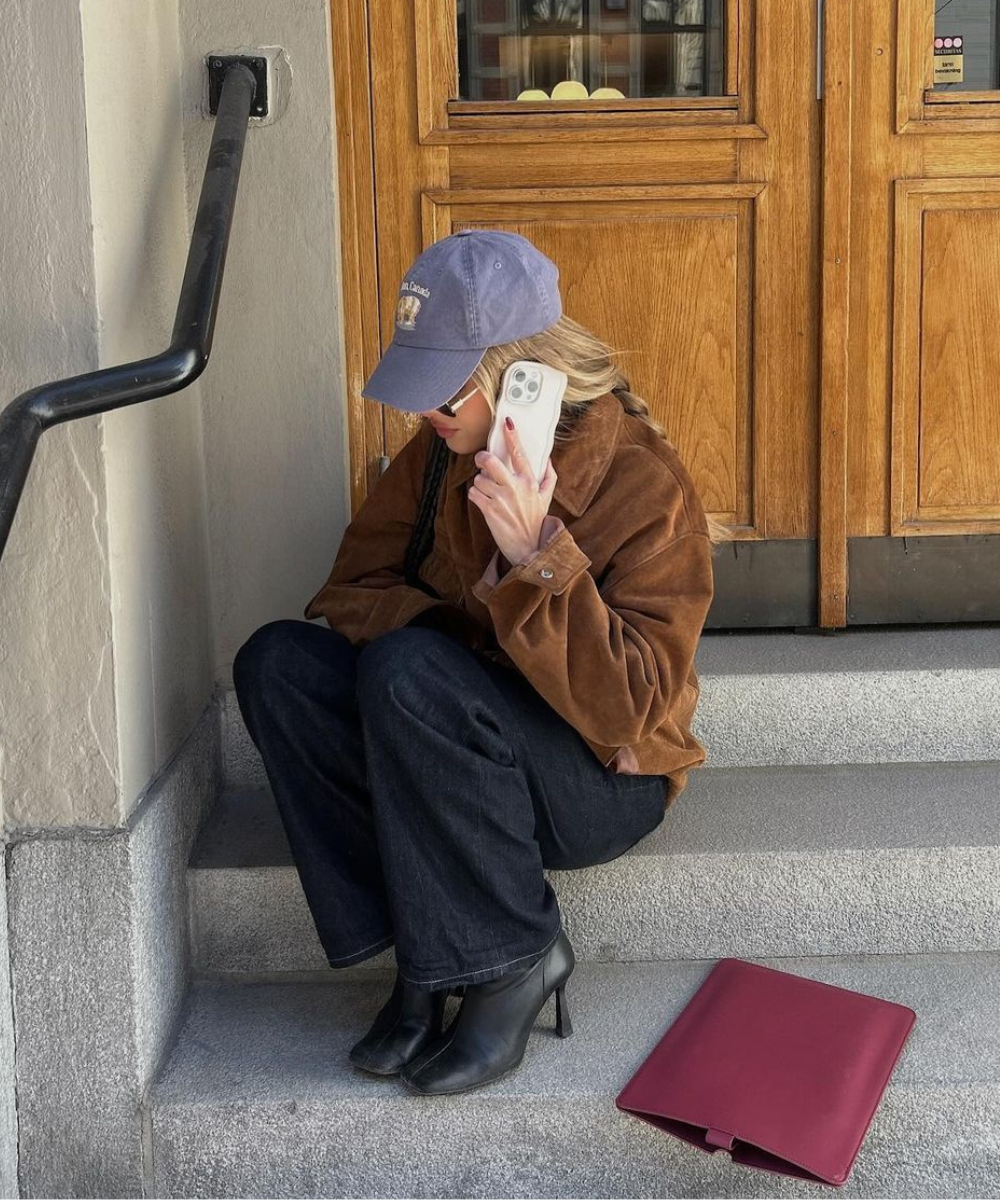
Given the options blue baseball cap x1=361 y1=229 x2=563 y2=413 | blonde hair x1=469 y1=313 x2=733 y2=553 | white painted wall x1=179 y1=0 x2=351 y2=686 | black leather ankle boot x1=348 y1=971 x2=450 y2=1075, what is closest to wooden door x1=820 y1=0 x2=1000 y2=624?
blonde hair x1=469 y1=313 x2=733 y2=553

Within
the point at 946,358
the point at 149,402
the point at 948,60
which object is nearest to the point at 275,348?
the point at 149,402

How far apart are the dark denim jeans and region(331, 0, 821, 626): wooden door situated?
909 millimetres

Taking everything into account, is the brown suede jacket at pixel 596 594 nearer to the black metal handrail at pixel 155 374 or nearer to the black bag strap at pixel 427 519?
the black bag strap at pixel 427 519

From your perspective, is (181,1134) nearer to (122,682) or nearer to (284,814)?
(284,814)

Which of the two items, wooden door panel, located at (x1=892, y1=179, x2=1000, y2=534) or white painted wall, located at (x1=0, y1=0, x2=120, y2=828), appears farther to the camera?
wooden door panel, located at (x1=892, y1=179, x2=1000, y2=534)

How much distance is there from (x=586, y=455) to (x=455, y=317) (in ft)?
0.96

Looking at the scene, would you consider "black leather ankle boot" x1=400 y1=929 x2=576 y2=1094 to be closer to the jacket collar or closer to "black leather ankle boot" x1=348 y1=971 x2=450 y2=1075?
"black leather ankle boot" x1=348 y1=971 x2=450 y2=1075

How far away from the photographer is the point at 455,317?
206 cm

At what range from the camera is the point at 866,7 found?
2.98 meters

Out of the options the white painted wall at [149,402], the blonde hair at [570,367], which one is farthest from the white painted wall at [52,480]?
the blonde hair at [570,367]

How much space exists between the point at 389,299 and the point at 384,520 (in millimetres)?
696

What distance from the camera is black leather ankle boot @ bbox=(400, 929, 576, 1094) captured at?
211cm

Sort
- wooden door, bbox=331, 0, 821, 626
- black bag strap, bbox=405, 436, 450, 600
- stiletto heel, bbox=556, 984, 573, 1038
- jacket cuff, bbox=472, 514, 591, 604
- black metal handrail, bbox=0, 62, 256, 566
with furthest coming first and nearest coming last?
wooden door, bbox=331, 0, 821, 626 < black bag strap, bbox=405, 436, 450, 600 < stiletto heel, bbox=556, 984, 573, 1038 < jacket cuff, bbox=472, 514, 591, 604 < black metal handrail, bbox=0, 62, 256, 566

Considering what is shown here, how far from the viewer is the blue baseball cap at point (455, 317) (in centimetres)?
205
